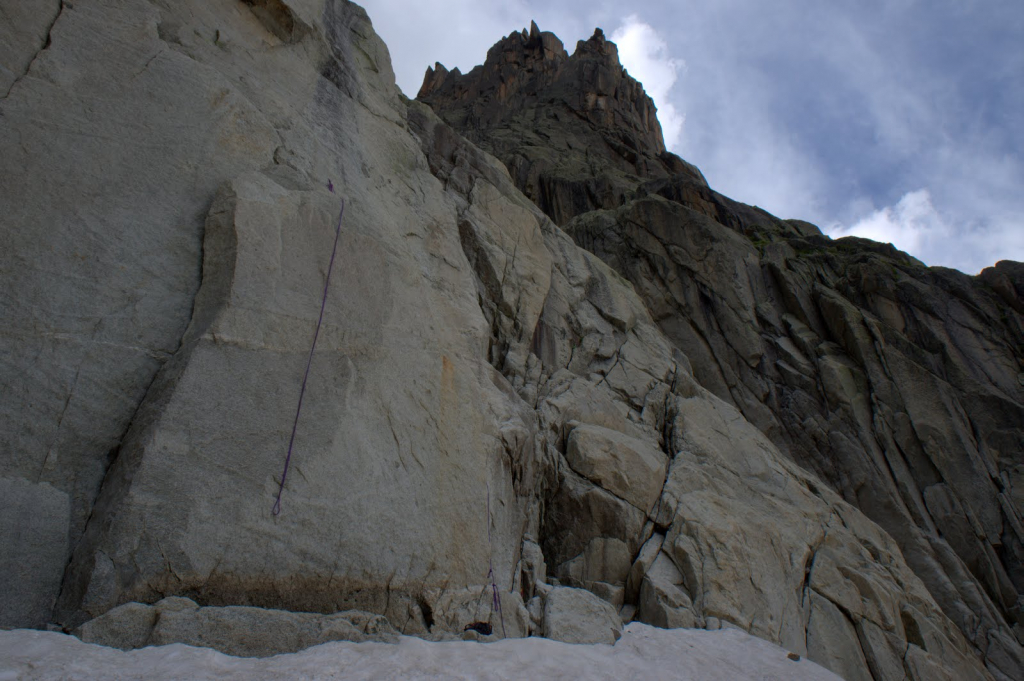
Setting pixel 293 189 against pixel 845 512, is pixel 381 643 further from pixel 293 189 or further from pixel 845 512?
pixel 845 512

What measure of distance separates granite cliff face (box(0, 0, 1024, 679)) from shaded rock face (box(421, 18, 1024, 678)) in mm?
167

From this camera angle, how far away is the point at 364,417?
8.53 m

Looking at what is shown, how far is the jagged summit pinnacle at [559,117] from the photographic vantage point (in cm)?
4094

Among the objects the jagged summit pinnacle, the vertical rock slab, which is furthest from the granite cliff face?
the jagged summit pinnacle

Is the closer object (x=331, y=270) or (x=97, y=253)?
(x=97, y=253)

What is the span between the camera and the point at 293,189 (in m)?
10.2

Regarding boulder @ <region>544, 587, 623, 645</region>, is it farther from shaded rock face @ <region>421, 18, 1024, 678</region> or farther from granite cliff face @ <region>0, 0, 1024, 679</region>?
shaded rock face @ <region>421, 18, 1024, 678</region>

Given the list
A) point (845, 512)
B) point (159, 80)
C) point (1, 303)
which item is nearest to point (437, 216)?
point (159, 80)

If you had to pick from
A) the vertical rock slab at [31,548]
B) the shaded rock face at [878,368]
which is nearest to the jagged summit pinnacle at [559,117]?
the shaded rock face at [878,368]

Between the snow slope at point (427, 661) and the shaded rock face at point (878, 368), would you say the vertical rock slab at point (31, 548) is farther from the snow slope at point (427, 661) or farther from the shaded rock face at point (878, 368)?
the shaded rock face at point (878, 368)

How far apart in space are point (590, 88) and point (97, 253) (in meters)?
53.2

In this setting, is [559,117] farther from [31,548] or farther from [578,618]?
[31,548]

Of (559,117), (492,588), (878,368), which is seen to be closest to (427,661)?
(492,588)

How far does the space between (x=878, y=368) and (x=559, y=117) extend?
121 ft
